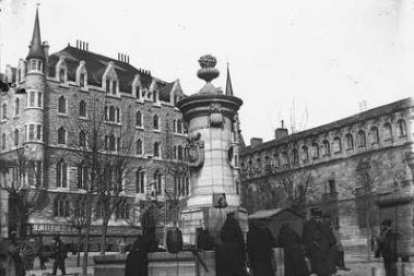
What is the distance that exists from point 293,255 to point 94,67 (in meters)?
55.9

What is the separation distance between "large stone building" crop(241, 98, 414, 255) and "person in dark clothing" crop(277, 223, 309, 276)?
31.4 meters

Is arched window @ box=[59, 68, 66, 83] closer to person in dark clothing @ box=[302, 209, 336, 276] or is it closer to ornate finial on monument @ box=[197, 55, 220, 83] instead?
ornate finial on monument @ box=[197, 55, 220, 83]

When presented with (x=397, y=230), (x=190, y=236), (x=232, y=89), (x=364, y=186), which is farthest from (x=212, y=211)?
(x=232, y=89)

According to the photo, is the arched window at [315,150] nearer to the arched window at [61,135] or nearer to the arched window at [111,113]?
the arched window at [111,113]

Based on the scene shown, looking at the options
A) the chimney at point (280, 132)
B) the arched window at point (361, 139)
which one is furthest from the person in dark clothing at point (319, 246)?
the chimney at point (280, 132)

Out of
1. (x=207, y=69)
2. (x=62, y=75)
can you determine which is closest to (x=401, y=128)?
(x=62, y=75)

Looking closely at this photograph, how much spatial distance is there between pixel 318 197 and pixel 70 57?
30296mm

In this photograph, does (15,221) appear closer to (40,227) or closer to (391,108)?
(40,227)

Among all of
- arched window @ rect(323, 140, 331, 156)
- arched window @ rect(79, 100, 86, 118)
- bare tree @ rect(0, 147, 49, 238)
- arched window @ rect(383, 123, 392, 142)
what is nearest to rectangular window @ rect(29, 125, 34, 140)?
bare tree @ rect(0, 147, 49, 238)

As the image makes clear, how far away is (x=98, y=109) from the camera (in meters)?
59.5

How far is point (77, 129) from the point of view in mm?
58250

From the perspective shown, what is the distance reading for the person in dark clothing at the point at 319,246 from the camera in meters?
12.1

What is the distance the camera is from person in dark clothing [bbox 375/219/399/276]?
13641mm

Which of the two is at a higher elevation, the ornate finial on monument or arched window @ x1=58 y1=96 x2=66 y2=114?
arched window @ x1=58 y1=96 x2=66 y2=114
